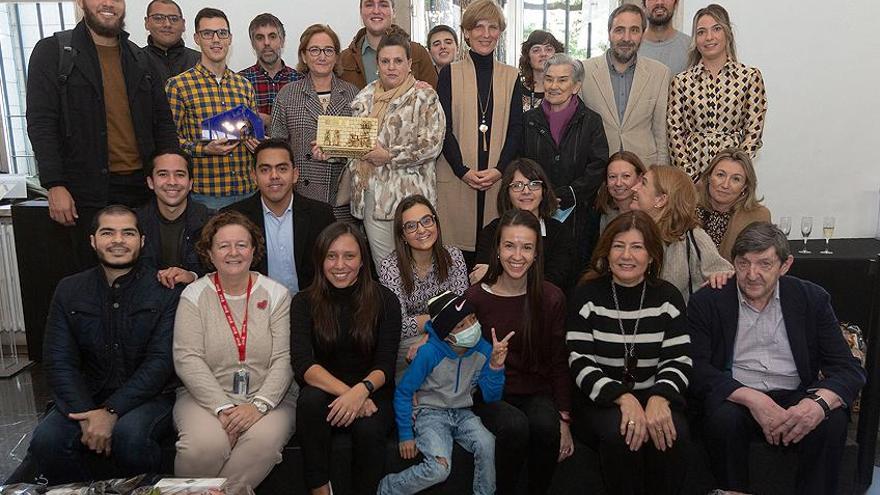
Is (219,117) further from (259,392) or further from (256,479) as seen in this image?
(256,479)

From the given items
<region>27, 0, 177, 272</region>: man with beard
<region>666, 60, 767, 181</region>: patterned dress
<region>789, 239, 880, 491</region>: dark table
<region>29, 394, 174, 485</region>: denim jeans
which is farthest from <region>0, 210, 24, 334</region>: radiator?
<region>789, 239, 880, 491</region>: dark table

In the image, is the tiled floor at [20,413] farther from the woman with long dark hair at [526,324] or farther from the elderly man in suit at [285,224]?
the elderly man in suit at [285,224]

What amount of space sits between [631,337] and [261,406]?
1638mm

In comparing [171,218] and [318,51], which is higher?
[318,51]

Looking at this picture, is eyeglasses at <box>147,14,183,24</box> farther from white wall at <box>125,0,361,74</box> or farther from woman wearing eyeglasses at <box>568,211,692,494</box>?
woman wearing eyeglasses at <box>568,211,692,494</box>

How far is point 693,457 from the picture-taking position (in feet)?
10.1

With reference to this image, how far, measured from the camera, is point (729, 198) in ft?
12.3

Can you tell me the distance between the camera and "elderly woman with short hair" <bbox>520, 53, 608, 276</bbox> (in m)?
3.86

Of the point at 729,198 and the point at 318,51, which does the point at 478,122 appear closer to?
the point at 318,51

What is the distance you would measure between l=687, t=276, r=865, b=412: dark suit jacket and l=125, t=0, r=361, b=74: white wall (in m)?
3.96

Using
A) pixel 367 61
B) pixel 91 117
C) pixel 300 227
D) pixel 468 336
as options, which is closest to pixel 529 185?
pixel 468 336

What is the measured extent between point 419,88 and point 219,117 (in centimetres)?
112

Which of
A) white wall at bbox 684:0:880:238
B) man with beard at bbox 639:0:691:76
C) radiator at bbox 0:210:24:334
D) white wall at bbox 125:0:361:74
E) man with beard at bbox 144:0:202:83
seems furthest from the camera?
white wall at bbox 125:0:361:74

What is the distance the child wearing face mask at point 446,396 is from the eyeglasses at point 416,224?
53 cm
